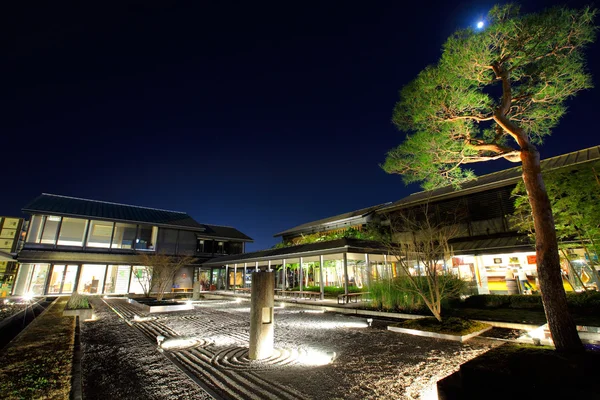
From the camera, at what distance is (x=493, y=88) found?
6.09 m

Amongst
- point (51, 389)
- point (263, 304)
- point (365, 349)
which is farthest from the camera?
point (365, 349)

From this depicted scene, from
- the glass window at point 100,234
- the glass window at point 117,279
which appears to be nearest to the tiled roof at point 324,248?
the glass window at point 117,279

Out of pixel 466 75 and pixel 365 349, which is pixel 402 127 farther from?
pixel 365 349

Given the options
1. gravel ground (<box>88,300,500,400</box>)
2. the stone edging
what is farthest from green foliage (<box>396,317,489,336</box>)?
gravel ground (<box>88,300,500,400</box>)

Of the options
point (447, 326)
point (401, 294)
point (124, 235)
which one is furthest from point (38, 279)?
point (447, 326)

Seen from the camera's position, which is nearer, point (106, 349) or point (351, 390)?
point (351, 390)

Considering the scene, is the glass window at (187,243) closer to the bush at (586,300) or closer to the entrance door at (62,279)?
the entrance door at (62,279)

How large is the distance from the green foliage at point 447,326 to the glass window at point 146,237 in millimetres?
26034

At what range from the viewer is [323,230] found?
83.7ft

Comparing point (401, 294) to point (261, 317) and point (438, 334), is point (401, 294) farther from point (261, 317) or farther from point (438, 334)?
point (261, 317)

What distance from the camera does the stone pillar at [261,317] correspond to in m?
4.79

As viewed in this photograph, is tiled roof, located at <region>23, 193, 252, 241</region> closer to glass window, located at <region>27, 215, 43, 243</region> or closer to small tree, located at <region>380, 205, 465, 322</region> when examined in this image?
glass window, located at <region>27, 215, 43, 243</region>

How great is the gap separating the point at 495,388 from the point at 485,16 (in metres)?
6.67

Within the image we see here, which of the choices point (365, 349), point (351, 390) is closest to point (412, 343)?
point (365, 349)
